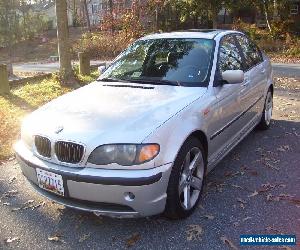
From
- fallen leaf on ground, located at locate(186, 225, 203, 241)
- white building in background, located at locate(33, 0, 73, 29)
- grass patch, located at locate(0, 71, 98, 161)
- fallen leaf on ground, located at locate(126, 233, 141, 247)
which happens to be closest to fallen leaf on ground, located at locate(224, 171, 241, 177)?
fallen leaf on ground, located at locate(186, 225, 203, 241)

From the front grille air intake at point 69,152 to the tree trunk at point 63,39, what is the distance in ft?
23.7

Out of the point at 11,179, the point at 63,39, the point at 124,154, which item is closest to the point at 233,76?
the point at 124,154

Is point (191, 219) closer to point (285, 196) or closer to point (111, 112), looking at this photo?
point (285, 196)

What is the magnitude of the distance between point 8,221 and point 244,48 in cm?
377

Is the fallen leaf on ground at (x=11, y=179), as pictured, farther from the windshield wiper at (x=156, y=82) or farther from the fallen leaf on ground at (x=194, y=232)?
the fallen leaf on ground at (x=194, y=232)

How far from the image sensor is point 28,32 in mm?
33250

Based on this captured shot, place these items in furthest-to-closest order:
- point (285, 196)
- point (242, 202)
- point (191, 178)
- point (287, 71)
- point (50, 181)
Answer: point (287, 71), point (285, 196), point (242, 202), point (191, 178), point (50, 181)

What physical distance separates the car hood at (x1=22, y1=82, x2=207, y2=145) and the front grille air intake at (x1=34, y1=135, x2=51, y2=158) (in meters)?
0.06

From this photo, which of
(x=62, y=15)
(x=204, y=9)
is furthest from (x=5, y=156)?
(x=204, y=9)

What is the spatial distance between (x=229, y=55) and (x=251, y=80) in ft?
2.07

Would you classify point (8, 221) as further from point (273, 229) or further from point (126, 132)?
point (273, 229)

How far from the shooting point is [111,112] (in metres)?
3.65

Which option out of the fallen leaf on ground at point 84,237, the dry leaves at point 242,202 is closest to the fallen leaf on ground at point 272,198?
the dry leaves at point 242,202

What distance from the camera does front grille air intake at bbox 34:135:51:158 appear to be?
11.3ft
